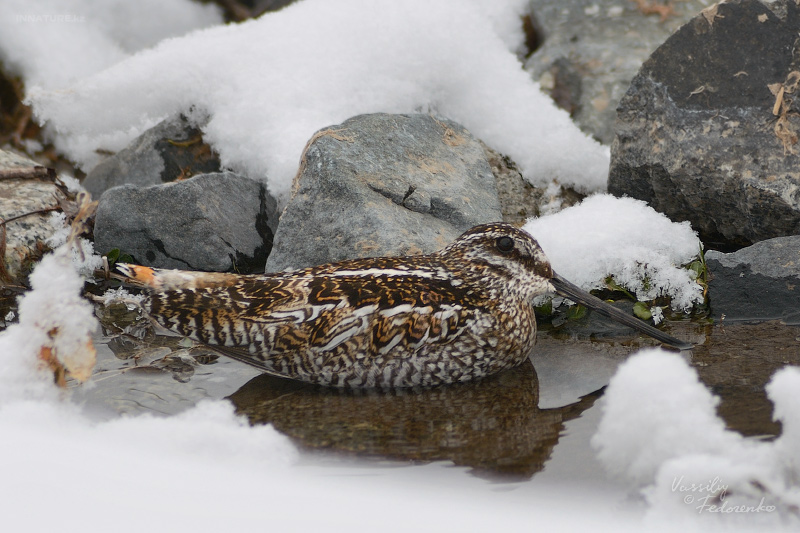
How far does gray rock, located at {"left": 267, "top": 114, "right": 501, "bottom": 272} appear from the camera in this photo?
16.9ft

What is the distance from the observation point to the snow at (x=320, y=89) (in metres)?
6.41

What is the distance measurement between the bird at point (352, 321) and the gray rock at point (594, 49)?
10.7 ft

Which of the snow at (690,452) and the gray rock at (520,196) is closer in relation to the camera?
the snow at (690,452)

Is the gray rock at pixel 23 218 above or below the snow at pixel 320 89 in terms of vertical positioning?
below

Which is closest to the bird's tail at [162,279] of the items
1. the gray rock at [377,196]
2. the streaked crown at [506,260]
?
the gray rock at [377,196]

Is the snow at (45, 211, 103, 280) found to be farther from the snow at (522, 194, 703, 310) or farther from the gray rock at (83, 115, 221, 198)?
the snow at (522, 194, 703, 310)

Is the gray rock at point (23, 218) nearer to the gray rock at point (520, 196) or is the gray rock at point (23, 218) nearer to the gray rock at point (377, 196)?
the gray rock at point (377, 196)

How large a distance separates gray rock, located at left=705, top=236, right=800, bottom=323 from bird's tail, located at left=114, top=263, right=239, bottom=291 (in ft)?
9.21

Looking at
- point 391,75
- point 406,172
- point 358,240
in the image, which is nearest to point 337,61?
point 391,75

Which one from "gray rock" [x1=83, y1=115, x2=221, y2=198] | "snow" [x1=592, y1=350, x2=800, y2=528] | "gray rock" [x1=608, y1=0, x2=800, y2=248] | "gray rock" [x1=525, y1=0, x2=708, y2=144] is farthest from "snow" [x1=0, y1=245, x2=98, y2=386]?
"gray rock" [x1=525, y1=0, x2=708, y2=144]

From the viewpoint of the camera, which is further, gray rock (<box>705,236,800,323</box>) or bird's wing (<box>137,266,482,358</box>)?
gray rock (<box>705,236,800,323</box>)

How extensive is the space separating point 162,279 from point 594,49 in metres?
5.06
